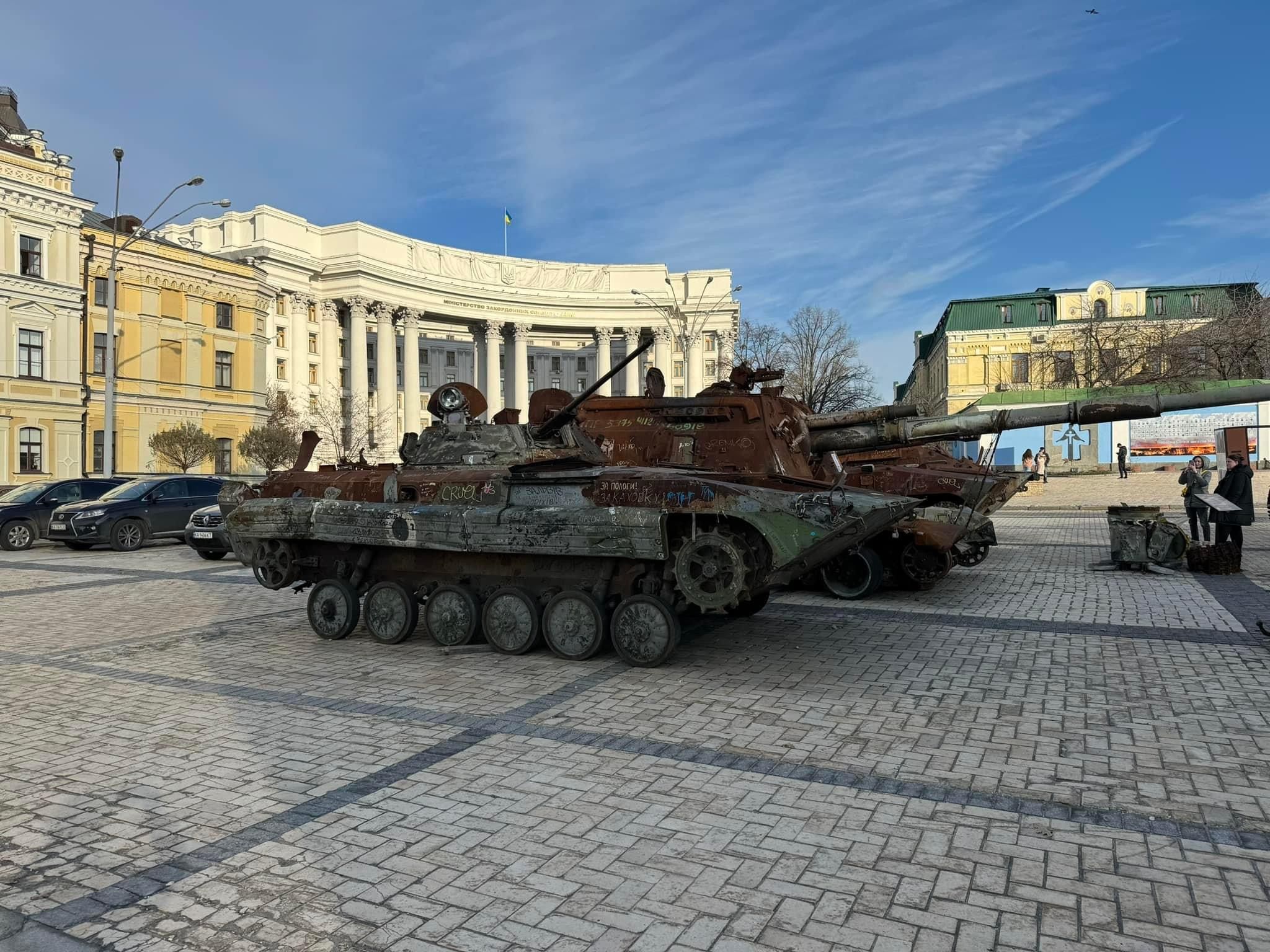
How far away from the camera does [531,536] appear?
25.4 feet

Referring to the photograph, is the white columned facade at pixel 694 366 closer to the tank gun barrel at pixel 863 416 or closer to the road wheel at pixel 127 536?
the road wheel at pixel 127 536

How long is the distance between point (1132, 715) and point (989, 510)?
32.9 feet

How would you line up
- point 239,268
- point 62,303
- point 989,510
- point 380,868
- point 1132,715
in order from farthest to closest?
1. point 239,268
2. point 62,303
3. point 989,510
4. point 1132,715
5. point 380,868

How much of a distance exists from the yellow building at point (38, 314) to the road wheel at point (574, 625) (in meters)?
32.4

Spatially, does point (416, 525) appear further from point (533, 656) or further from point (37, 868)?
point (37, 868)

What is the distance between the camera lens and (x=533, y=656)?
820cm

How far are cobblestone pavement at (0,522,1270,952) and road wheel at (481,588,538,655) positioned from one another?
0.67 ft

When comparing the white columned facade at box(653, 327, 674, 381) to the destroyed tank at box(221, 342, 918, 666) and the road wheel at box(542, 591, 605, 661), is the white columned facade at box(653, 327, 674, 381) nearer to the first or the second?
the destroyed tank at box(221, 342, 918, 666)

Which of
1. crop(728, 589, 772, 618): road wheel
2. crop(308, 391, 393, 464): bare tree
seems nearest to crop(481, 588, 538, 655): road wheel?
crop(728, 589, 772, 618): road wheel

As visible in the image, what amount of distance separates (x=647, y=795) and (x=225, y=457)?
43.9 metres

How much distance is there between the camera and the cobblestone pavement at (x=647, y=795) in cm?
347

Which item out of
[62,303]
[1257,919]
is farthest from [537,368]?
[1257,919]

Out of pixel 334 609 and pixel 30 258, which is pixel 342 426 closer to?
pixel 30 258

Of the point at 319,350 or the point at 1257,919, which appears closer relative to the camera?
the point at 1257,919
